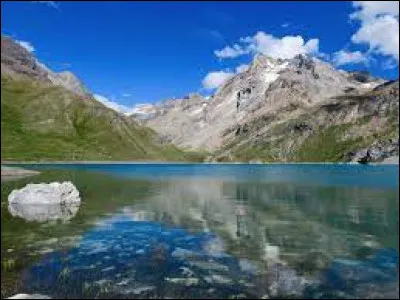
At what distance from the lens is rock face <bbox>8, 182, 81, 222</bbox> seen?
83.8 m

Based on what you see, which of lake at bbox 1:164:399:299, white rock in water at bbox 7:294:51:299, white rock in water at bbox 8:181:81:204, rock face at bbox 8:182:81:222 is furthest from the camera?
white rock in water at bbox 8:181:81:204

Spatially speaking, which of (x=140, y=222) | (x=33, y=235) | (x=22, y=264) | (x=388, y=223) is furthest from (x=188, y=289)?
(x=388, y=223)

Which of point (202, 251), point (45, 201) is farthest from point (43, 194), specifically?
point (202, 251)

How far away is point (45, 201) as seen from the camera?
304 ft

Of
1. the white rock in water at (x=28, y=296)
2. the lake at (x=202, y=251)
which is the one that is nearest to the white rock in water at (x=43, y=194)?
the lake at (x=202, y=251)

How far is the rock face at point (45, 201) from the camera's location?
83812 mm

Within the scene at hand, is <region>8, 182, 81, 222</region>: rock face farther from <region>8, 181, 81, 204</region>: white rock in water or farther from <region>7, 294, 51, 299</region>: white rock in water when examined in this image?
<region>7, 294, 51, 299</region>: white rock in water

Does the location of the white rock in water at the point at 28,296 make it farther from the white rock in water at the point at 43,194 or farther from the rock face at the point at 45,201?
the white rock in water at the point at 43,194

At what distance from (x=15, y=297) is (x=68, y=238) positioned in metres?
27.7

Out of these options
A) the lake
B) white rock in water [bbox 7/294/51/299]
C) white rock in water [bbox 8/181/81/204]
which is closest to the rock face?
white rock in water [bbox 8/181/81/204]

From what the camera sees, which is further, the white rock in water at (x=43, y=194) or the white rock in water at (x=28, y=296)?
the white rock in water at (x=43, y=194)

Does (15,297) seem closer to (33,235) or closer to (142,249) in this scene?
(142,249)

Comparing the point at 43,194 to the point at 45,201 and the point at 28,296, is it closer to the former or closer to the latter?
the point at 45,201

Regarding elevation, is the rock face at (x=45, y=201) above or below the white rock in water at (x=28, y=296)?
above
